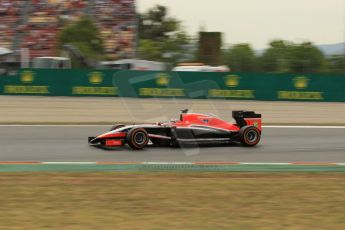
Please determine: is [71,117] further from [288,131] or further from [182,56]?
[182,56]

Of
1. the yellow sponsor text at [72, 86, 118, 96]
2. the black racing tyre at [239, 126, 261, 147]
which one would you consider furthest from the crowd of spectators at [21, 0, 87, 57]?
the black racing tyre at [239, 126, 261, 147]

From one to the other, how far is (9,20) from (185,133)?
29.1m

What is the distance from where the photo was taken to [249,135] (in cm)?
1001

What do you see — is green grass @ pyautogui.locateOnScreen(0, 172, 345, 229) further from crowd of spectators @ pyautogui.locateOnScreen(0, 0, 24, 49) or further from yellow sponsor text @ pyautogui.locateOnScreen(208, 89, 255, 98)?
crowd of spectators @ pyautogui.locateOnScreen(0, 0, 24, 49)

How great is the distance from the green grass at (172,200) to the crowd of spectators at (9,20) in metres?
29.4

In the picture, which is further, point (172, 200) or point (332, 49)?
point (332, 49)

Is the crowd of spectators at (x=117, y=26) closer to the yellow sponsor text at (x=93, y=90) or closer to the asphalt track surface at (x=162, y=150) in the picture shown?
the yellow sponsor text at (x=93, y=90)

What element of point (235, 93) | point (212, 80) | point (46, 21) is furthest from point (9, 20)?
point (235, 93)

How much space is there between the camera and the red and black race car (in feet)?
30.8

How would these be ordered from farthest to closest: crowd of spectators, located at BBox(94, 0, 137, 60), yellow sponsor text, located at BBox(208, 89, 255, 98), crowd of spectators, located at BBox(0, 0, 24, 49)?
crowd of spectators, located at BBox(94, 0, 137, 60), crowd of spectators, located at BBox(0, 0, 24, 49), yellow sponsor text, located at BBox(208, 89, 255, 98)

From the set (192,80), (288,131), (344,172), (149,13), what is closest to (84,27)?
(192,80)

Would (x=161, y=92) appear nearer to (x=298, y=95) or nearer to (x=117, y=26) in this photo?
(x=298, y=95)

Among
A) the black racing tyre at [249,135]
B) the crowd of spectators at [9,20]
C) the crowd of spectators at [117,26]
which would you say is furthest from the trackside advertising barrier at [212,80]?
the crowd of spectators at [9,20]

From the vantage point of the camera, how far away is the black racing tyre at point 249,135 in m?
9.95
